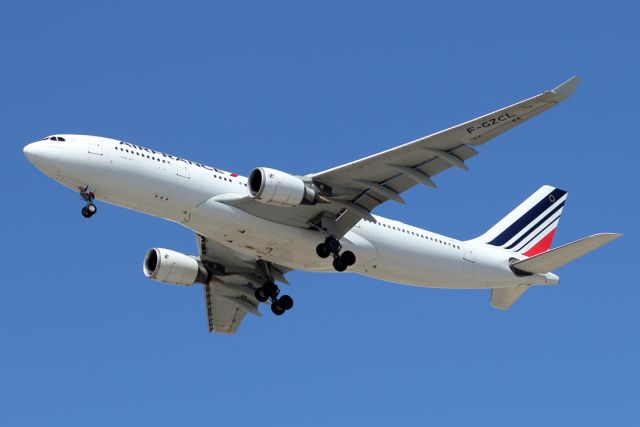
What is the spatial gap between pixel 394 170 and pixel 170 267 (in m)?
10.9

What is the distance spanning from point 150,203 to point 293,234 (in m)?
5.19

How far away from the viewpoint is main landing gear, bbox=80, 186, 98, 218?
37.8 m

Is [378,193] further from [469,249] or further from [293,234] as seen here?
[469,249]

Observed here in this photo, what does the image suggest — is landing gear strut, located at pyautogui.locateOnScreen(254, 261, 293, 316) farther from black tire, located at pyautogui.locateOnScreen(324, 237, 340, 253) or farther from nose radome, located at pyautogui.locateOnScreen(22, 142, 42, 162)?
nose radome, located at pyautogui.locateOnScreen(22, 142, 42, 162)

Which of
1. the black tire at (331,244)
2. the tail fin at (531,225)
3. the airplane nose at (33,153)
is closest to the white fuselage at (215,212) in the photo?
the airplane nose at (33,153)

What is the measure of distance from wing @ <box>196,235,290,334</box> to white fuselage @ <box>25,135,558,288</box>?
13.2 feet

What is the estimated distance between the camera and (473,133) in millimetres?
36500

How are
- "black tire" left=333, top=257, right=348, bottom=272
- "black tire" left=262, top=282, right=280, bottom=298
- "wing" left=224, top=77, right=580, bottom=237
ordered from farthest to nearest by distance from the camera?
"black tire" left=262, top=282, right=280, bottom=298 → "black tire" left=333, top=257, right=348, bottom=272 → "wing" left=224, top=77, right=580, bottom=237

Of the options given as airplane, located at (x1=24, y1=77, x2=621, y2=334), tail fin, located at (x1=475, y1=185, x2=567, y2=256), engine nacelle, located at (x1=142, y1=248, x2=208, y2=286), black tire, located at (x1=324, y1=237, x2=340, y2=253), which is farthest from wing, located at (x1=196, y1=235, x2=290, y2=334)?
tail fin, located at (x1=475, y1=185, x2=567, y2=256)

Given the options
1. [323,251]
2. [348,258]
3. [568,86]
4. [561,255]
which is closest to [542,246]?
[561,255]

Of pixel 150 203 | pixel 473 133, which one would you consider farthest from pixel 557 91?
pixel 150 203

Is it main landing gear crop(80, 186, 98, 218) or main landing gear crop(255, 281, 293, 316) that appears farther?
main landing gear crop(255, 281, 293, 316)

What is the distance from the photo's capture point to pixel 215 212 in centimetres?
3866

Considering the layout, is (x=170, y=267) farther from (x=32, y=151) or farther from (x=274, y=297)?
(x=32, y=151)
